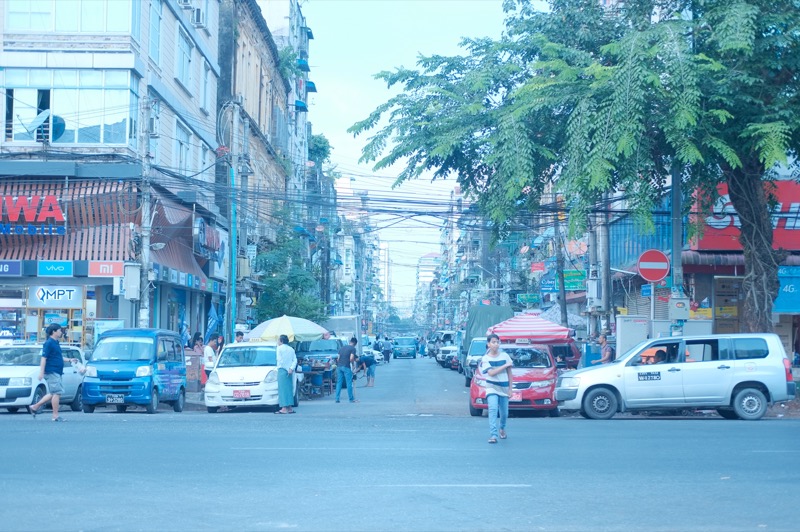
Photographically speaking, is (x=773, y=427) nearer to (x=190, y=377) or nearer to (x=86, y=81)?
(x=190, y=377)

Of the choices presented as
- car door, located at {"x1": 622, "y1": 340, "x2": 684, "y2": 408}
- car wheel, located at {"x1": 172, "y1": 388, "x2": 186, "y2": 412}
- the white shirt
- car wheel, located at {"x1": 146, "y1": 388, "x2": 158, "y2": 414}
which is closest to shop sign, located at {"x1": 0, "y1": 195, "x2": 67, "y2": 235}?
car wheel, located at {"x1": 172, "y1": 388, "x2": 186, "y2": 412}

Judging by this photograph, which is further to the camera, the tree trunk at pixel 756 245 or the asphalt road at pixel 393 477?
the tree trunk at pixel 756 245

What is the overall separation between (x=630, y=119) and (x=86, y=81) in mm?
18828

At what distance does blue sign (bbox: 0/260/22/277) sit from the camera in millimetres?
30656

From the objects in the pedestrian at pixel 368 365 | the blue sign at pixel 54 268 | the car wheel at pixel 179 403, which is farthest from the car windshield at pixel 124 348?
the pedestrian at pixel 368 365

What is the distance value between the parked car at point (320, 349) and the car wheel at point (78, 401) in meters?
13.7

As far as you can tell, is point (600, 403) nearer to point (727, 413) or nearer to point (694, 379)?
point (694, 379)

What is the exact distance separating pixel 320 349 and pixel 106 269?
12.0 m

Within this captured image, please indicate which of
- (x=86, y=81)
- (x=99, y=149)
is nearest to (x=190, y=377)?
(x=99, y=149)

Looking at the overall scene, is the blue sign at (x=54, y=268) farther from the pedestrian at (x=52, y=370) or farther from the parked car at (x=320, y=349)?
the pedestrian at (x=52, y=370)

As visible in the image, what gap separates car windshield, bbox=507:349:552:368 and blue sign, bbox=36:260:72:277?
15619 millimetres

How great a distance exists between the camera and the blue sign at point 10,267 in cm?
3066

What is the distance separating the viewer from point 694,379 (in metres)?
20.7

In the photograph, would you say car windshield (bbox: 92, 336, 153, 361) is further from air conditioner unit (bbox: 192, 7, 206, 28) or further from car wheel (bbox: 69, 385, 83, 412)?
air conditioner unit (bbox: 192, 7, 206, 28)
